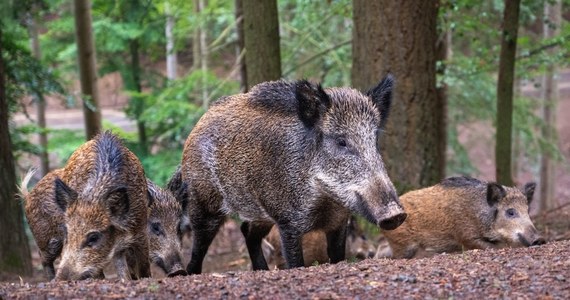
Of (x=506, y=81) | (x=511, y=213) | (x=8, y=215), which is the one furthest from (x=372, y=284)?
(x=8, y=215)

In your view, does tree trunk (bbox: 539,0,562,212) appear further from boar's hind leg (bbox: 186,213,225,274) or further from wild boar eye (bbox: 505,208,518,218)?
boar's hind leg (bbox: 186,213,225,274)

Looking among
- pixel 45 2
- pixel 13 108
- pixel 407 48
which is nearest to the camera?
pixel 407 48

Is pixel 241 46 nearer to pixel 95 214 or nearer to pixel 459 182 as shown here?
pixel 459 182

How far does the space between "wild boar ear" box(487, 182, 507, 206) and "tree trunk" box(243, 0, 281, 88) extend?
3.25 m

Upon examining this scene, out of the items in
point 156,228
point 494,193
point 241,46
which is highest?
point 241,46

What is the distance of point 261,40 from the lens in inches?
400

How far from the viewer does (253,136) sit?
7.15 m

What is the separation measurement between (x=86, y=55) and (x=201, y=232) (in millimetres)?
7315

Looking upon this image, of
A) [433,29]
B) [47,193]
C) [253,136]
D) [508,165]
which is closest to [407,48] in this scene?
[433,29]

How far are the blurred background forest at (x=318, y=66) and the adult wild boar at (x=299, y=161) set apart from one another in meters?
2.63

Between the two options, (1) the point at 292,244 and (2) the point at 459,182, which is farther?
(2) the point at 459,182

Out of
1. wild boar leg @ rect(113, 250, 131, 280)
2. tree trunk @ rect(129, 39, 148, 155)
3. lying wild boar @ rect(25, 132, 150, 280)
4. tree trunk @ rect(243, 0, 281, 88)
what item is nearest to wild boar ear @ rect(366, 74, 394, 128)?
lying wild boar @ rect(25, 132, 150, 280)

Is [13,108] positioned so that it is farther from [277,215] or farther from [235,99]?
[277,215]

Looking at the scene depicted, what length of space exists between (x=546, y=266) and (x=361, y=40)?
192 inches
